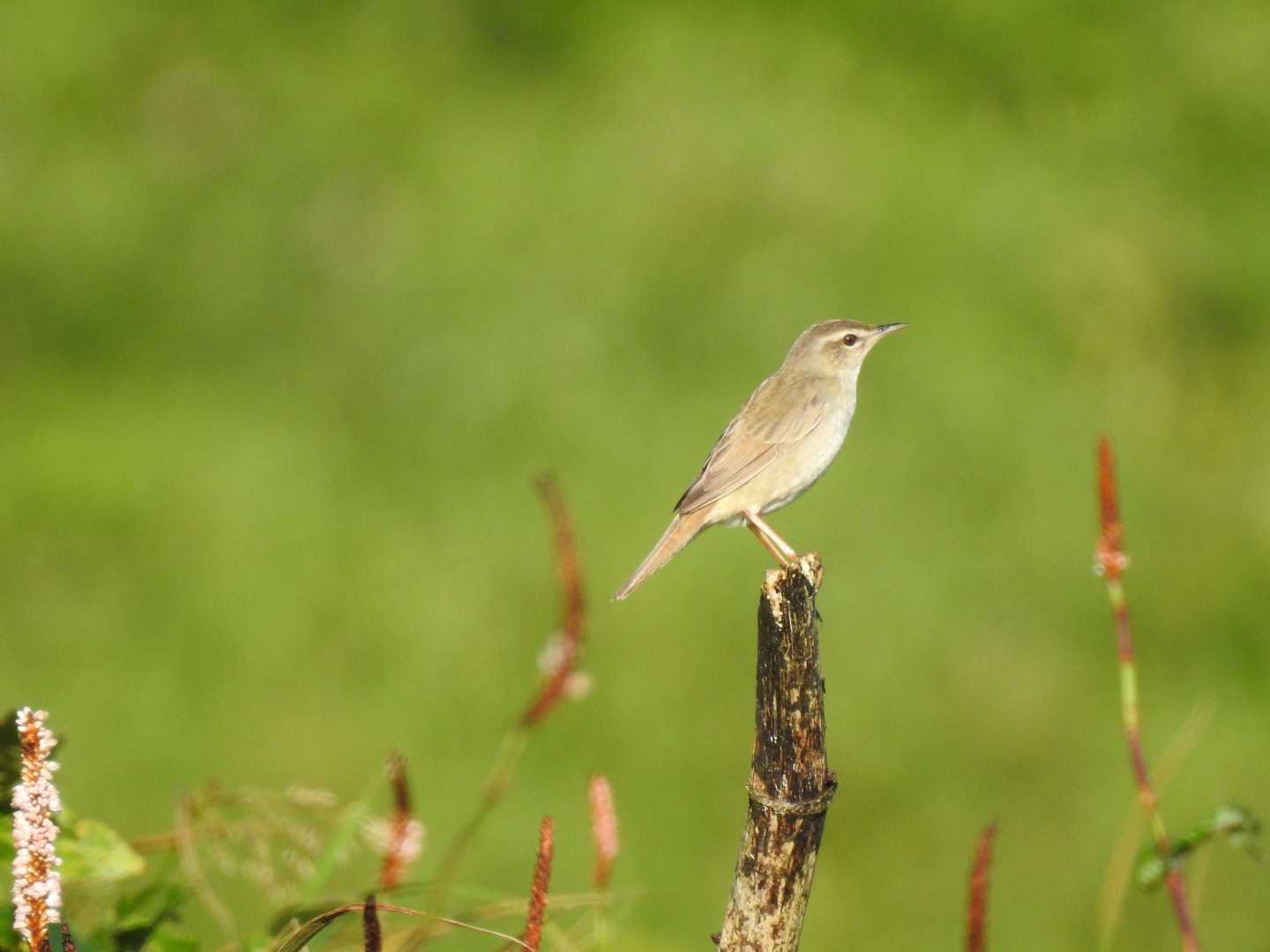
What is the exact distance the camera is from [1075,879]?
5.86 m

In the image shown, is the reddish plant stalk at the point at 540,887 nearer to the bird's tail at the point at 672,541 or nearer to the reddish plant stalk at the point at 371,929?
the reddish plant stalk at the point at 371,929

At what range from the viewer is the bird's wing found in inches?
171

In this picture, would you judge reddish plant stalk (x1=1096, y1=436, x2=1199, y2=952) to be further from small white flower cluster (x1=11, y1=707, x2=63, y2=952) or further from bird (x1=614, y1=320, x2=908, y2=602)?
bird (x1=614, y1=320, x2=908, y2=602)

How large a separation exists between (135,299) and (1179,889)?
240 inches

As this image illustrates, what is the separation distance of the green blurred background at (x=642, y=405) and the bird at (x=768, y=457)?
1742 millimetres

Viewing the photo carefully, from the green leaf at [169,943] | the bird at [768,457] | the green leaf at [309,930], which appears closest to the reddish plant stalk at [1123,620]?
the green leaf at [309,930]

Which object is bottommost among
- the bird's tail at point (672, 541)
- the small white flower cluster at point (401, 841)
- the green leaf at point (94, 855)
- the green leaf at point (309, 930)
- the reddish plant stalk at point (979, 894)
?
the green leaf at point (309, 930)

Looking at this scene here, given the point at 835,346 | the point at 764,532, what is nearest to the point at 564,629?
the point at 764,532

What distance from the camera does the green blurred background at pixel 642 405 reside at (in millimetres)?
6133

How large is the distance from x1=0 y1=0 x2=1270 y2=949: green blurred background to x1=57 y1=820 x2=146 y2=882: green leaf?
3360 millimetres

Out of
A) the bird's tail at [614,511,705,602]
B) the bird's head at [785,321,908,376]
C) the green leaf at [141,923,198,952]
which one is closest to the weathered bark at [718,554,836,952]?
the green leaf at [141,923,198,952]

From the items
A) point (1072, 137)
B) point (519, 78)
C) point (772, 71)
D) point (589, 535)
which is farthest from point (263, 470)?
point (1072, 137)

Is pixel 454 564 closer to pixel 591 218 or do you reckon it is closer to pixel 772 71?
pixel 591 218

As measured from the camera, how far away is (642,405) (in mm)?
7199
